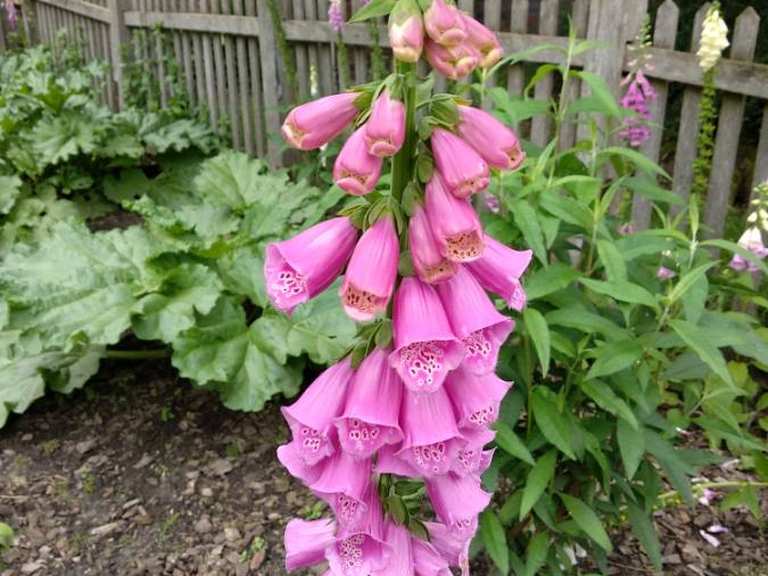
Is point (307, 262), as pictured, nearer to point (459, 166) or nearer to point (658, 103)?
point (459, 166)

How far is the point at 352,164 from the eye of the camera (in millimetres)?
1354

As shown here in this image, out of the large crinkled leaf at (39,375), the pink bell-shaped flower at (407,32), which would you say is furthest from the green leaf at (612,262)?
the large crinkled leaf at (39,375)

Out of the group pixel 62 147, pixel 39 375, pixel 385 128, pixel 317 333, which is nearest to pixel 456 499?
pixel 385 128

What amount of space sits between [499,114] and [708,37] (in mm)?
1108

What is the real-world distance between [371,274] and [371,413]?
0.26 meters

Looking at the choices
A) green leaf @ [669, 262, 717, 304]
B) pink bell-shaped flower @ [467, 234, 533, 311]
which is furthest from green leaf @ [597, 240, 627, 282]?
pink bell-shaped flower @ [467, 234, 533, 311]

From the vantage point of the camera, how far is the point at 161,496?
3445 millimetres

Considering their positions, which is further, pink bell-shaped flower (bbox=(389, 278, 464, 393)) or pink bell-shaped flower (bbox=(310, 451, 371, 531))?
pink bell-shaped flower (bbox=(310, 451, 371, 531))

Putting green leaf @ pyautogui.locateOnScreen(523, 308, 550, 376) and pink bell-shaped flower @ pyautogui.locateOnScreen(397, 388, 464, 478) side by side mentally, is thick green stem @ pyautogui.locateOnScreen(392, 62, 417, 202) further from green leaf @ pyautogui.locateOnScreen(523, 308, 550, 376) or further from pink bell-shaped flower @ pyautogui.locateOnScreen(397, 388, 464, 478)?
green leaf @ pyautogui.locateOnScreen(523, 308, 550, 376)

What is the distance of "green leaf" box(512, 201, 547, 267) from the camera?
2215 mm

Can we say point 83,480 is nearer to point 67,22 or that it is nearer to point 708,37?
point 708,37

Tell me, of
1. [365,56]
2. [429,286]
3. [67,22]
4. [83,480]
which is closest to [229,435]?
[83,480]

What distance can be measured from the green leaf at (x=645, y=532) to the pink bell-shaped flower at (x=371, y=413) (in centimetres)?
128

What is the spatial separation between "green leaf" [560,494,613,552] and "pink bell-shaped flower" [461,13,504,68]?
4.75 ft
